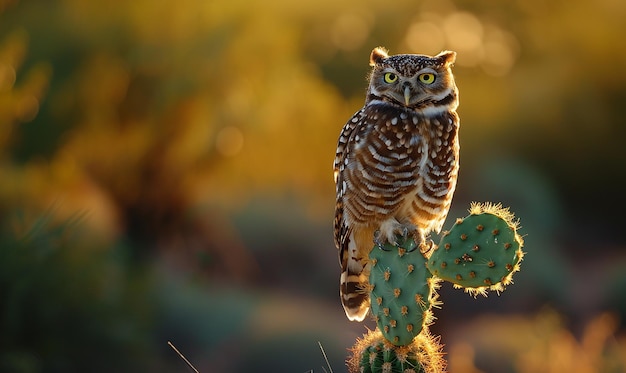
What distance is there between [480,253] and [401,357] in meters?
0.44

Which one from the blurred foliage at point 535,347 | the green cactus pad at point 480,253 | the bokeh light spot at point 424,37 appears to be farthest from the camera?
the bokeh light spot at point 424,37

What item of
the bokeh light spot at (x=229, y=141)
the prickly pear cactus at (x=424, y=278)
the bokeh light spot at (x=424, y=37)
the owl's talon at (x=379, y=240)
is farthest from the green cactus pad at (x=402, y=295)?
the bokeh light spot at (x=424, y=37)

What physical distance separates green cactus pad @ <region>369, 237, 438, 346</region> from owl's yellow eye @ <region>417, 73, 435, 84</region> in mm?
797

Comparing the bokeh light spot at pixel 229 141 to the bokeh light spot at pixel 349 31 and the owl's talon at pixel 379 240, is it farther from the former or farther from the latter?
the owl's talon at pixel 379 240

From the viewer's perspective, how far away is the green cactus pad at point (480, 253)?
9.84 ft

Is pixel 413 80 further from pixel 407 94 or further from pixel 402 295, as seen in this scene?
pixel 402 295

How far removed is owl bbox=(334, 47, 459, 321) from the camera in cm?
375

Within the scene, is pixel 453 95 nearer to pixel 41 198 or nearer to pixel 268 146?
pixel 41 198

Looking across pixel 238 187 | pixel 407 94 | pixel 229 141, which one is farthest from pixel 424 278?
pixel 238 187

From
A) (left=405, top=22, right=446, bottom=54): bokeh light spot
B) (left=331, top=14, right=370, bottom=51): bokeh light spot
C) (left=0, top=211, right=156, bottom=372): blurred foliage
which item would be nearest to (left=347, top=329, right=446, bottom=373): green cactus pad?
(left=0, top=211, right=156, bottom=372): blurred foliage

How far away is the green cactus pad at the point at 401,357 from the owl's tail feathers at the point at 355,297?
68 centimetres

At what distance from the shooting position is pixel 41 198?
32.4 ft

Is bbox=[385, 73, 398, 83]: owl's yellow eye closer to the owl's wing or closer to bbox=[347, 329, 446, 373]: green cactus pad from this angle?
the owl's wing

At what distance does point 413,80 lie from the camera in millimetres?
3762
